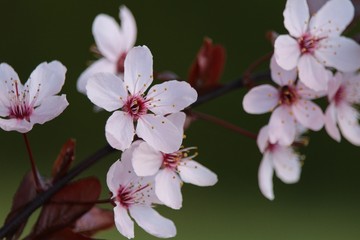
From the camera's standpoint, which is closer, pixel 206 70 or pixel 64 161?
pixel 64 161

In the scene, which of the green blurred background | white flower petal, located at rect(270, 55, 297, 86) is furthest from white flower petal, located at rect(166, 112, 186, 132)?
the green blurred background

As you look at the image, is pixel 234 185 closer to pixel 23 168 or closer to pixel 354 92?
pixel 23 168

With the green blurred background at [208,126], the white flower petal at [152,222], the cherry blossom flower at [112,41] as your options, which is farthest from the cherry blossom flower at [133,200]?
the green blurred background at [208,126]

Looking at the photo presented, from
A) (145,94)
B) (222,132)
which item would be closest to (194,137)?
(222,132)

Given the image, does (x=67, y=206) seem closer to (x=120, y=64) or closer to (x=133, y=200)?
(x=133, y=200)

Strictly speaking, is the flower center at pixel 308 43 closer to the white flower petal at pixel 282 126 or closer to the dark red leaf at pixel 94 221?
the white flower petal at pixel 282 126

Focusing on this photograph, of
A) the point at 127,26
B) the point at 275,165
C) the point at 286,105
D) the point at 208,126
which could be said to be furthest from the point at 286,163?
the point at 208,126
